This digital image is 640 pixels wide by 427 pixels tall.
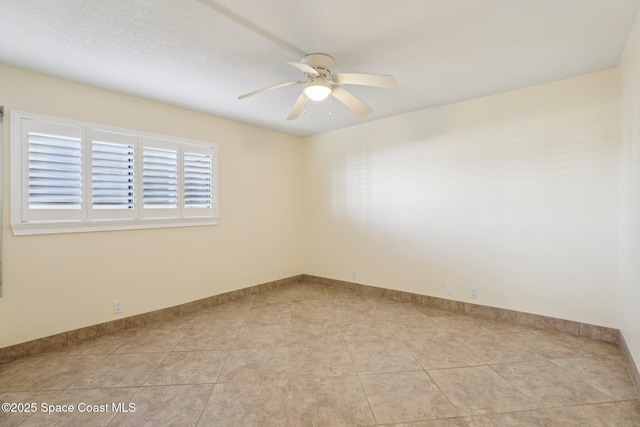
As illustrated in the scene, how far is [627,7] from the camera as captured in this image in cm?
195

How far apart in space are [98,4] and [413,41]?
7.29 ft

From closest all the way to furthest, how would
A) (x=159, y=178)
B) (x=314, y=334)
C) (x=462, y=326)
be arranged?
(x=314, y=334)
(x=462, y=326)
(x=159, y=178)

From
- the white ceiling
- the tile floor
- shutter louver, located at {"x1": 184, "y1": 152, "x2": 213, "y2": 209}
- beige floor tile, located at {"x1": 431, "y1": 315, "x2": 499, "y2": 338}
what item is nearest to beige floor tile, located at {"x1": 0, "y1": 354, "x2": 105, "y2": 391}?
the tile floor

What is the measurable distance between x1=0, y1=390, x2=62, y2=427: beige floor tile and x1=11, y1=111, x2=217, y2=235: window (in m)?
1.38

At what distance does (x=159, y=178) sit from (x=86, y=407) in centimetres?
241

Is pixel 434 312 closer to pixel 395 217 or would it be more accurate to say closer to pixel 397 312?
pixel 397 312

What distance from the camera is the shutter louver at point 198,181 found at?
3857mm

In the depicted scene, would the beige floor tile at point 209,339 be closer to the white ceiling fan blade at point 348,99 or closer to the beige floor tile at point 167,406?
the beige floor tile at point 167,406

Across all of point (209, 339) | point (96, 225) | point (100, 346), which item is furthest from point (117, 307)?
point (209, 339)

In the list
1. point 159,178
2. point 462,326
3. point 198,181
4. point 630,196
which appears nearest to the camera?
point 630,196

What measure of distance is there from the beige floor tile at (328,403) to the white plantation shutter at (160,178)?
261 centimetres

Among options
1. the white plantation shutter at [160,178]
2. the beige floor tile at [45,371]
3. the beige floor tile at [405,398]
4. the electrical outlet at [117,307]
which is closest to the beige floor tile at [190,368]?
the beige floor tile at [45,371]

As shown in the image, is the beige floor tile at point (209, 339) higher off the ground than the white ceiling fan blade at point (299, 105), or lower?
lower

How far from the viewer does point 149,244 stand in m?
3.51
